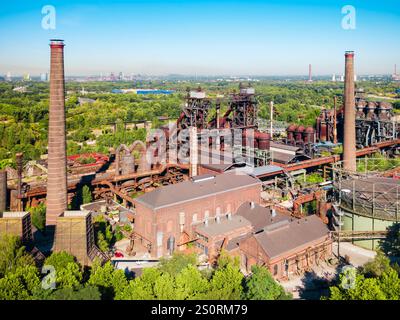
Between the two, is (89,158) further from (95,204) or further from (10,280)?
(10,280)

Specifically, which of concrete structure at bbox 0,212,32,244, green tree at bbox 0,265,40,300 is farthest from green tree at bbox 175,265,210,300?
concrete structure at bbox 0,212,32,244

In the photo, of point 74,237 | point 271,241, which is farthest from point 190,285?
point 74,237

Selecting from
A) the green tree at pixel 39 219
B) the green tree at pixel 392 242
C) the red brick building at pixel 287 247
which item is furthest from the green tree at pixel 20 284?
the green tree at pixel 392 242

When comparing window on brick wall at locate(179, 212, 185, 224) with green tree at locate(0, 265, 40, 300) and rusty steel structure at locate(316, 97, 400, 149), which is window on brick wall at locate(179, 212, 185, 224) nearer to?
green tree at locate(0, 265, 40, 300)

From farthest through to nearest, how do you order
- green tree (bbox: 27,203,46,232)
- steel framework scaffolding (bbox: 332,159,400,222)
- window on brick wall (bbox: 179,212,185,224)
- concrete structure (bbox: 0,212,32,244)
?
green tree (bbox: 27,203,46,232), window on brick wall (bbox: 179,212,185,224), steel framework scaffolding (bbox: 332,159,400,222), concrete structure (bbox: 0,212,32,244)

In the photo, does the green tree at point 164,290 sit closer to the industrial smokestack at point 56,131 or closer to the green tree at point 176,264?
the green tree at point 176,264

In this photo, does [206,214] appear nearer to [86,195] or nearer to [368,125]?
[86,195]
